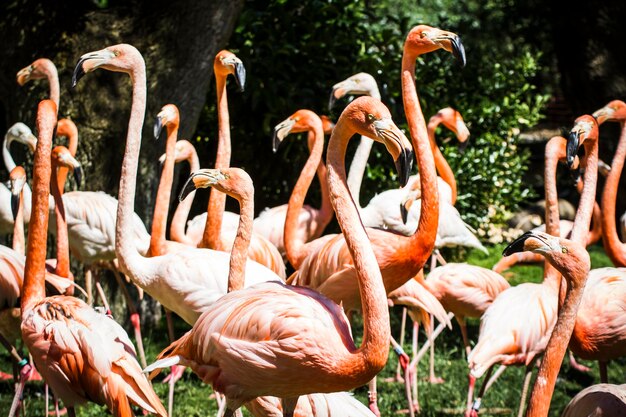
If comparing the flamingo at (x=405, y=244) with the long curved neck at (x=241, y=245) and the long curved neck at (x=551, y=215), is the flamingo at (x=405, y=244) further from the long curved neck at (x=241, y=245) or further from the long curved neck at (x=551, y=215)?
the long curved neck at (x=551, y=215)

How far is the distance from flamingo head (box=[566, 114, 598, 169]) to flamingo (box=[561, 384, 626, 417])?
4.47 feet

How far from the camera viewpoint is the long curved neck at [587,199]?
4113 mm

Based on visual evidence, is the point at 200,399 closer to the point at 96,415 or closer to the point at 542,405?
the point at 96,415

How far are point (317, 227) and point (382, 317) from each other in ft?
A: 11.1

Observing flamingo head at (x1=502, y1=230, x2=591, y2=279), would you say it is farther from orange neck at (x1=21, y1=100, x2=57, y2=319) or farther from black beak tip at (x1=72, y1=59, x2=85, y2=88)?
black beak tip at (x1=72, y1=59, x2=85, y2=88)

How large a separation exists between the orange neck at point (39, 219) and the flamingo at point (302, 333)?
0.85 meters

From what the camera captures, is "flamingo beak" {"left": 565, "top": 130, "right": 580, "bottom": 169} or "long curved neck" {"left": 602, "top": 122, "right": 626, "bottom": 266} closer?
"flamingo beak" {"left": 565, "top": 130, "right": 580, "bottom": 169}

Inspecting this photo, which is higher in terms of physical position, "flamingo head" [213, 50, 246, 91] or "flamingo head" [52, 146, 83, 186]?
"flamingo head" [213, 50, 246, 91]

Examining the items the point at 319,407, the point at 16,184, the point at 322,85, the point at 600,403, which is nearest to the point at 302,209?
the point at 322,85

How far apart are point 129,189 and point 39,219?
0.55 meters

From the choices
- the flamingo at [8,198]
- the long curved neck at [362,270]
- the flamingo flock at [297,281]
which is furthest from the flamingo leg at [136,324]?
the long curved neck at [362,270]

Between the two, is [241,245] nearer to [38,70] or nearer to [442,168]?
[38,70]

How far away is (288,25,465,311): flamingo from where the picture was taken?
3.90 meters

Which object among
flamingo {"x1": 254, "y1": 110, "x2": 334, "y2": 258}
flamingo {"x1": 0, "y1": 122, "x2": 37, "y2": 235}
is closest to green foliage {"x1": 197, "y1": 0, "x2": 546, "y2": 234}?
flamingo {"x1": 254, "y1": 110, "x2": 334, "y2": 258}
